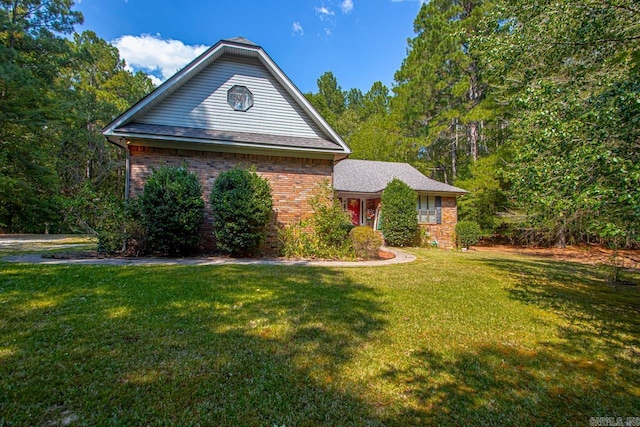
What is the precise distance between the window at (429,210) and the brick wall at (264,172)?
7424 mm

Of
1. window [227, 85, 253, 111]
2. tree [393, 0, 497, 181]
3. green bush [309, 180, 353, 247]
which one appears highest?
tree [393, 0, 497, 181]

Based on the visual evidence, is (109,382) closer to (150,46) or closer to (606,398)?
(606,398)

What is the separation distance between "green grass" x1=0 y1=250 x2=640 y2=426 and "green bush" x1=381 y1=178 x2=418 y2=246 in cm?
893

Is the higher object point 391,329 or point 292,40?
point 292,40

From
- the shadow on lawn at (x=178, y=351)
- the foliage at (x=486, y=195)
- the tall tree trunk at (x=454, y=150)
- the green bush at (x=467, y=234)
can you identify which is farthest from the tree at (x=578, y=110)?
the tall tree trunk at (x=454, y=150)

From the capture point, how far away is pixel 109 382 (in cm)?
238

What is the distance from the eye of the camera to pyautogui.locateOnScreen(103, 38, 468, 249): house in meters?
9.31

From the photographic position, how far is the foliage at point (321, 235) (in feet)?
32.0

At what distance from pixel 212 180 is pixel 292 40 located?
11126 mm

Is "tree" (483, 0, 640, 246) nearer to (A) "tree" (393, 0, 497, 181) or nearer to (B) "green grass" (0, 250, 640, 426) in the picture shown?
(B) "green grass" (0, 250, 640, 426)

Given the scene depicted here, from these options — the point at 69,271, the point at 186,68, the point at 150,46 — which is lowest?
the point at 69,271

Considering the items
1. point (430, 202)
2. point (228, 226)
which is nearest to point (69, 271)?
point (228, 226)

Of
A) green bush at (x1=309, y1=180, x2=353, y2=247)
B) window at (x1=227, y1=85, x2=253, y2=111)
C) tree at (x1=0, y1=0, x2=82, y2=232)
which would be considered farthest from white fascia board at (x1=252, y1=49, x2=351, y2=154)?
tree at (x1=0, y1=0, x2=82, y2=232)

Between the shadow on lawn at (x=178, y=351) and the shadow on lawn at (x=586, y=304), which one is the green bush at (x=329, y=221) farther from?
the shadow on lawn at (x=586, y=304)
